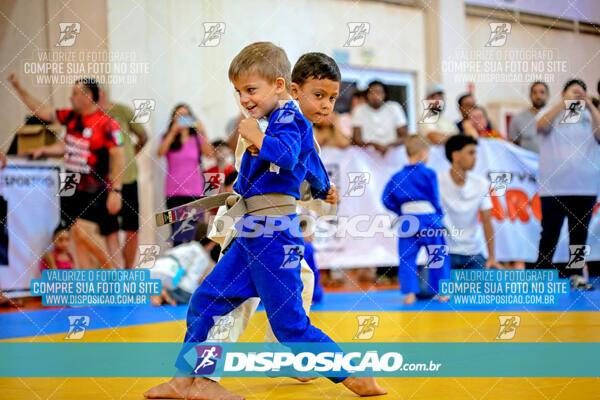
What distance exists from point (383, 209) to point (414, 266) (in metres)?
1.87

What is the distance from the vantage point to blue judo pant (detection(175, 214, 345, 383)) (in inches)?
98.9

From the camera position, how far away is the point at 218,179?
5.86 metres

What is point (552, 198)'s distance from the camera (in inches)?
256

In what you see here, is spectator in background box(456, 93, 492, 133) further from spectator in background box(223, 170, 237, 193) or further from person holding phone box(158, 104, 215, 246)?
spectator in background box(223, 170, 237, 193)

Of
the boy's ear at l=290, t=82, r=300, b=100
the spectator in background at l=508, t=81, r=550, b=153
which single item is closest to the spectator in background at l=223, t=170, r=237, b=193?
the boy's ear at l=290, t=82, r=300, b=100

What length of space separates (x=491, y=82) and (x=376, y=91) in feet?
12.9

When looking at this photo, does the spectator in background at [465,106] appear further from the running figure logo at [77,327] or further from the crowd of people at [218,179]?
the running figure logo at [77,327]

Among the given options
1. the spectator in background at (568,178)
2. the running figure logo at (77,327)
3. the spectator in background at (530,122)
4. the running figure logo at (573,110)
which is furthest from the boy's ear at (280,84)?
the spectator in background at (530,122)

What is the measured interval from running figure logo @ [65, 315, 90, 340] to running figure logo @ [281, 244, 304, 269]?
2.26 m

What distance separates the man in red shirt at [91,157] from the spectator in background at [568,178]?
12.2 feet

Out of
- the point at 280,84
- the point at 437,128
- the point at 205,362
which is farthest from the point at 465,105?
the point at 205,362

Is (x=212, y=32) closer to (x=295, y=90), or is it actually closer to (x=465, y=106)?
(x=295, y=90)

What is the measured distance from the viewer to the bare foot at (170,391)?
2.55m

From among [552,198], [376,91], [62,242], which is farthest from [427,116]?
[62,242]
